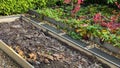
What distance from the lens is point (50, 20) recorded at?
827 cm

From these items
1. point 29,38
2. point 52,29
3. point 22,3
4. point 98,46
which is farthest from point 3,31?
point 98,46

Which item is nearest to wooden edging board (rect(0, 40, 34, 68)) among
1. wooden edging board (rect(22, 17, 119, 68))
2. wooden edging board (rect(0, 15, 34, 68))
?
wooden edging board (rect(0, 15, 34, 68))

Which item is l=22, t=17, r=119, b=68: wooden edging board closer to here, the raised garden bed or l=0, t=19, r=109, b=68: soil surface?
l=0, t=19, r=109, b=68: soil surface

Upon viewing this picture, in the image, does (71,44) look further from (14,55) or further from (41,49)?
(14,55)

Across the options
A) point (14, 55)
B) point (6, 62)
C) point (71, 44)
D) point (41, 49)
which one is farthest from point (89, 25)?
point (6, 62)

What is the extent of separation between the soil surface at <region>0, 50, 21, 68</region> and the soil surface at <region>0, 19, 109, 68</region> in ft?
0.92

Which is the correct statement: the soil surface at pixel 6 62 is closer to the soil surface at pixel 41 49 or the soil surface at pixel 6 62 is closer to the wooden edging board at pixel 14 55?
the wooden edging board at pixel 14 55

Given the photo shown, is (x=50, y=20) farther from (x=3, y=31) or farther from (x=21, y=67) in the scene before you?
(x=21, y=67)

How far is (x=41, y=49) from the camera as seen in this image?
6.22m

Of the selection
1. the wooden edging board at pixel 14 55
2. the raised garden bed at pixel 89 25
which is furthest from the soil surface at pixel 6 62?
the raised garden bed at pixel 89 25

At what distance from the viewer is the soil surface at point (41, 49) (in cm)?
561

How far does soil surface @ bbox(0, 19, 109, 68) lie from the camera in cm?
561

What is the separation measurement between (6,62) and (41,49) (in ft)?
3.21

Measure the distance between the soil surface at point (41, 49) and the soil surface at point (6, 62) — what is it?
281 millimetres
